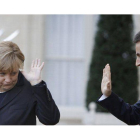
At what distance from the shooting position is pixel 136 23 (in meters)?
7.55

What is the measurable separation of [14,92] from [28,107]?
0.18m

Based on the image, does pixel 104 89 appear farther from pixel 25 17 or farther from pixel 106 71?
pixel 25 17

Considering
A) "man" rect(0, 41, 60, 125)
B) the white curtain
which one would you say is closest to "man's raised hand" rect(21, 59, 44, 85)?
"man" rect(0, 41, 60, 125)

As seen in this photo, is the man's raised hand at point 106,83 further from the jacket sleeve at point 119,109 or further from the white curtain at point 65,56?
the white curtain at point 65,56

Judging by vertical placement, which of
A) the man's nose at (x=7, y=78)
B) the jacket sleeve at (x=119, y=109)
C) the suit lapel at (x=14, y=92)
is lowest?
the jacket sleeve at (x=119, y=109)

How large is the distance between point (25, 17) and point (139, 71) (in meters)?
2.94

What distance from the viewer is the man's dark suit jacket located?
257 centimetres

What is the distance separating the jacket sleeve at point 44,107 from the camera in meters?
2.56

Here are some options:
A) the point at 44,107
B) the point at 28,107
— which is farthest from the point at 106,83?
the point at 28,107

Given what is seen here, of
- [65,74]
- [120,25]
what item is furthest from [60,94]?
[120,25]

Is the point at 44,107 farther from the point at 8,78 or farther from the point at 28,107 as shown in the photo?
the point at 8,78

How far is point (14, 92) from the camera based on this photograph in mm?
2680

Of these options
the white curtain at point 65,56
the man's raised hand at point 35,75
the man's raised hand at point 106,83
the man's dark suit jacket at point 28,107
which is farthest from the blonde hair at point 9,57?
the white curtain at point 65,56

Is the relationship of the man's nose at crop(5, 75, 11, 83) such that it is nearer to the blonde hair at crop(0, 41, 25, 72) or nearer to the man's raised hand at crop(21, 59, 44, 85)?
the blonde hair at crop(0, 41, 25, 72)
